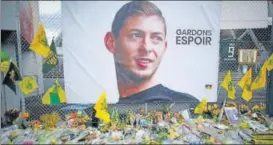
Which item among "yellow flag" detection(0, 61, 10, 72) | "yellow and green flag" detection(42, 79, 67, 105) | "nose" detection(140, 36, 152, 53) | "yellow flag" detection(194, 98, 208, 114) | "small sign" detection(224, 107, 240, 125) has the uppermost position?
"nose" detection(140, 36, 152, 53)

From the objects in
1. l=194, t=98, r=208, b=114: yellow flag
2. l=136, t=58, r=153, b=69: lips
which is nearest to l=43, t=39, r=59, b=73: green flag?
l=136, t=58, r=153, b=69: lips

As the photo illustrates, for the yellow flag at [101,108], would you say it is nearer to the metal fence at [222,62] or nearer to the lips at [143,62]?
the metal fence at [222,62]

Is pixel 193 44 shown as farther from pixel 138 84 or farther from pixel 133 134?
pixel 133 134

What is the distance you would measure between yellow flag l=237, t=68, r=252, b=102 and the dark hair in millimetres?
1740

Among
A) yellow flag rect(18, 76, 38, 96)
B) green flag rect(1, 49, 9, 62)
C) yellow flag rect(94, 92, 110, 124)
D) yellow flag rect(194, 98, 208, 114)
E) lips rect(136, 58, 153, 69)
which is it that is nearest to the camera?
yellow flag rect(94, 92, 110, 124)

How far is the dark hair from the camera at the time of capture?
3844 mm

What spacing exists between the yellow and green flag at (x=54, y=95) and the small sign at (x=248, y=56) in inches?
122

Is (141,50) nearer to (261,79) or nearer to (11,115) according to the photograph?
(261,79)

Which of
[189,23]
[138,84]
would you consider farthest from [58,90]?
[189,23]

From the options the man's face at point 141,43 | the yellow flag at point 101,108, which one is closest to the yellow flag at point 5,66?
the yellow flag at point 101,108

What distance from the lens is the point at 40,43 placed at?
3436 mm

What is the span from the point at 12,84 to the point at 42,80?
21.1 inches

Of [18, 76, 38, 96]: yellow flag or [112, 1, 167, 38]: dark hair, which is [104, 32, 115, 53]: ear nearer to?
[112, 1, 167, 38]: dark hair

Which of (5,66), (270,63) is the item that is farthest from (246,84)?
(5,66)
